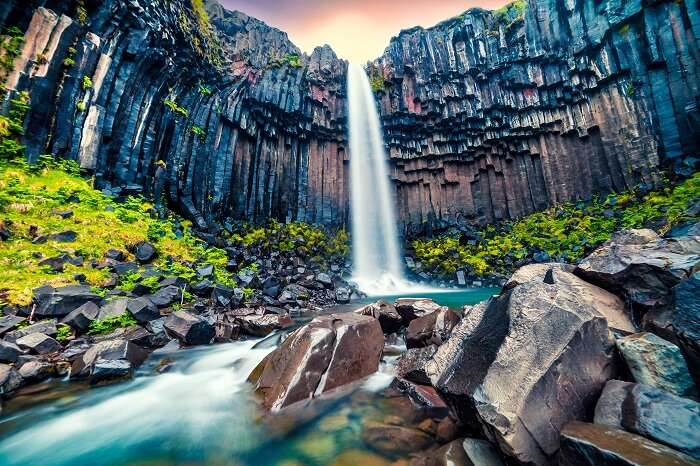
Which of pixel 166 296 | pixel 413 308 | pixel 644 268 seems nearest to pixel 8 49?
pixel 166 296

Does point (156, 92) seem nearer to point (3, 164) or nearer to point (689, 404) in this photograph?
point (3, 164)

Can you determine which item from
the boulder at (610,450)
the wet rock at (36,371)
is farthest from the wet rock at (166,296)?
the boulder at (610,450)

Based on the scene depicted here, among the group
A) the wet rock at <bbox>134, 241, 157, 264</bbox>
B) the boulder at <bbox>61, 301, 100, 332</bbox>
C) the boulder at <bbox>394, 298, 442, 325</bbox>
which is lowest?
the boulder at <bbox>394, 298, 442, 325</bbox>

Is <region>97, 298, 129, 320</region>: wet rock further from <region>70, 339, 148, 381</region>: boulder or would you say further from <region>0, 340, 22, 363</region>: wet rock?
<region>0, 340, 22, 363</region>: wet rock

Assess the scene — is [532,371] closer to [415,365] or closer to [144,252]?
[415,365]

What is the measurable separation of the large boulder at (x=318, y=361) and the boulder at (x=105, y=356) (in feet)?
8.47

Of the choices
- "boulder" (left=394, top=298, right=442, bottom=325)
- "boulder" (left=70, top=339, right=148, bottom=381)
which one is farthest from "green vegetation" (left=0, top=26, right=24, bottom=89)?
"boulder" (left=394, top=298, right=442, bottom=325)

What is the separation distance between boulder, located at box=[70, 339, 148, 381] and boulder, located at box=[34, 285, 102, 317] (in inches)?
63.9

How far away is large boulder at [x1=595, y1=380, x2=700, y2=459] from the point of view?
1.91 meters

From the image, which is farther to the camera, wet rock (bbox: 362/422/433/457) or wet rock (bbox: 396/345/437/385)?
wet rock (bbox: 396/345/437/385)

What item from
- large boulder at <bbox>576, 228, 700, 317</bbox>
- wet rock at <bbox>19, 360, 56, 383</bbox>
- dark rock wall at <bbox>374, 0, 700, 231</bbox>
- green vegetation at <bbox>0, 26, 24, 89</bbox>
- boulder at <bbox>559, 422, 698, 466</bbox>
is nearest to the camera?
boulder at <bbox>559, 422, 698, 466</bbox>

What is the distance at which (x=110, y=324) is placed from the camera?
669cm

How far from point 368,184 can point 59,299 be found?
26.3 m

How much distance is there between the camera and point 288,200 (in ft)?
85.2
